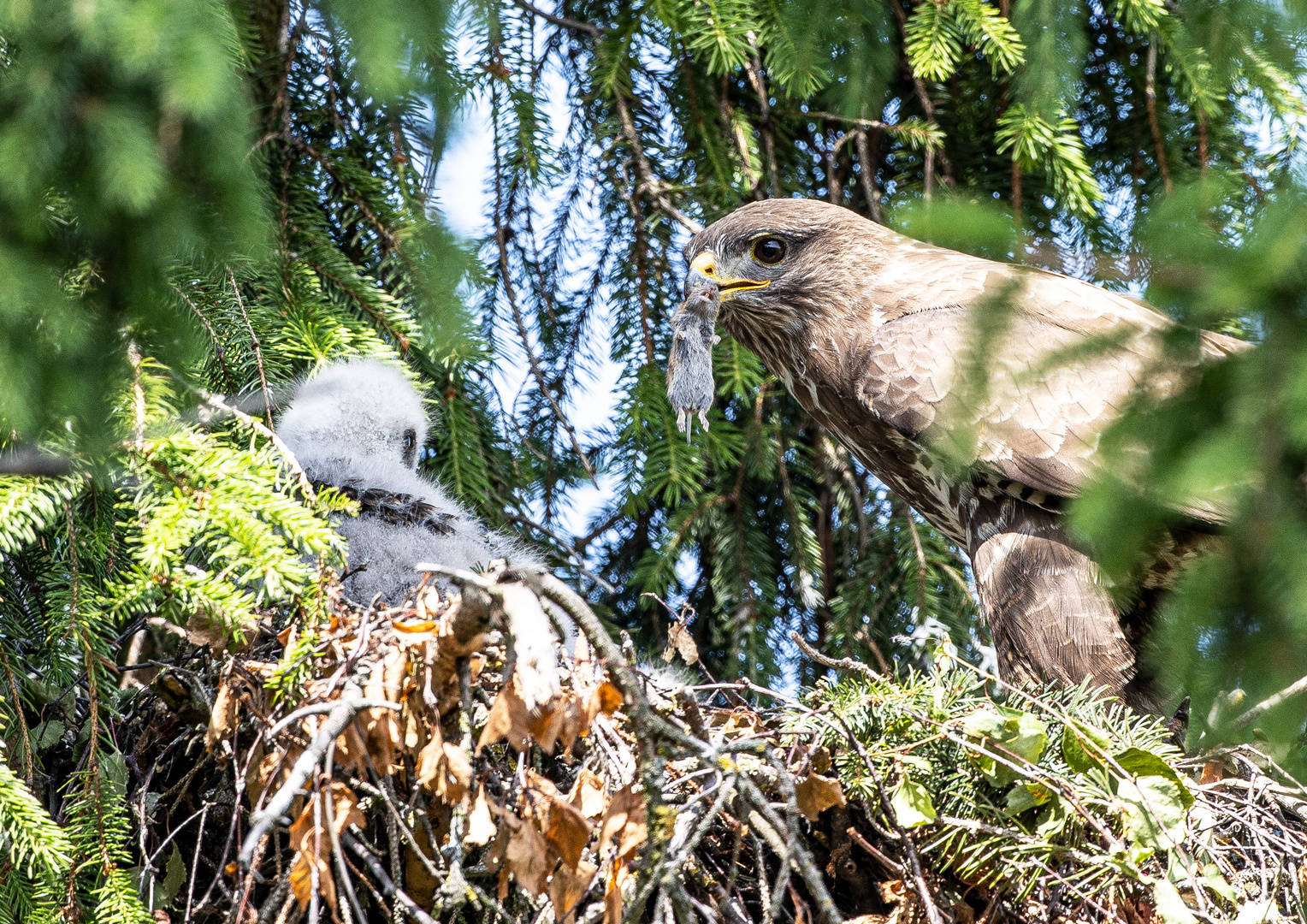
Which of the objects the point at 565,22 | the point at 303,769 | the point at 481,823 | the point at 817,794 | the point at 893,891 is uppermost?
the point at 565,22

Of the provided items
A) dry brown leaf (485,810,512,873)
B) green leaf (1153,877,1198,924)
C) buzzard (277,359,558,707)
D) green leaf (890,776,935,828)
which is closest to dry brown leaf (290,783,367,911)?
dry brown leaf (485,810,512,873)

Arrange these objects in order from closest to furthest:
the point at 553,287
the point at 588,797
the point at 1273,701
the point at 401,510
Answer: the point at 1273,701 → the point at 588,797 → the point at 401,510 → the point at 553,287

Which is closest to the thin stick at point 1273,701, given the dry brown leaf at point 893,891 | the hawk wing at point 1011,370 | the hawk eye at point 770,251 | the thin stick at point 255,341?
the dry brown leaf at point 893,891

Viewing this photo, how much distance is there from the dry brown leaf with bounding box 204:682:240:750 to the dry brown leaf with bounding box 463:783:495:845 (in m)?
0.49

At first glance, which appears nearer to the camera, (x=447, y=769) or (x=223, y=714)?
(x=447, y=769)

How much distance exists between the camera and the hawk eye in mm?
3619

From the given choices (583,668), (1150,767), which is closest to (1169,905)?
(1150,767)

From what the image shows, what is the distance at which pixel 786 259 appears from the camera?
366 centimetres

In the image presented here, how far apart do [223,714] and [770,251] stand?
2230 mm

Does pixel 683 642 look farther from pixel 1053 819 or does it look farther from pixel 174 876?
pixel 174 876

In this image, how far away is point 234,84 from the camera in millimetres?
1878

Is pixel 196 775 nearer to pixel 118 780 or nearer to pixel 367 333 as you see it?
pixel 118 780

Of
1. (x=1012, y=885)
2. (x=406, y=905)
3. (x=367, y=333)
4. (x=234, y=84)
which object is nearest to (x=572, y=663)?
(x=406, y=905)

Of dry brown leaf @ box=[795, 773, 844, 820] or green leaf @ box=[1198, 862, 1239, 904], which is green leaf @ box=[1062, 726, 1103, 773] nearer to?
green leaf @ box=[1198, 862, 1239, 904]
